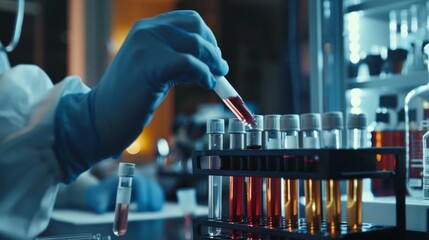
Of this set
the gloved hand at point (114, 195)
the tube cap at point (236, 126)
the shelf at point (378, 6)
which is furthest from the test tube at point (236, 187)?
the gloved hand at point (114, 195)

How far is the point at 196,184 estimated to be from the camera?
7.37 feet

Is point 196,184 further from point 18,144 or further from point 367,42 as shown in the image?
point 18,144

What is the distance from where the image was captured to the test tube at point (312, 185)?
2.52 ft

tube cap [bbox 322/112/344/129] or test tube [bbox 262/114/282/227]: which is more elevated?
tube cap [bbox 322/112/344/129]

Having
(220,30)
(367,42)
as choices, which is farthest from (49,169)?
(220,30)

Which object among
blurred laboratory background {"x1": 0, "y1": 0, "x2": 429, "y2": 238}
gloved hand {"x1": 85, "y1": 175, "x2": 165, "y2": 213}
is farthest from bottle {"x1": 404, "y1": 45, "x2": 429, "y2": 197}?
gloved hand {"x1": 85, "y1": 175, "x2": 165, "y2": 213}

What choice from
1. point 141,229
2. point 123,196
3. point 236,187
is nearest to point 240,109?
point 236,187

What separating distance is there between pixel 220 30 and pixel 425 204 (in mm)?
2758

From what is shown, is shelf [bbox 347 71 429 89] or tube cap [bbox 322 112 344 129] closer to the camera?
tube cap [bbox 322 112 344 129]

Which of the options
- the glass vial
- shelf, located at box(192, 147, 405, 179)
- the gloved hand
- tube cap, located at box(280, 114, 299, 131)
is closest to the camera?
shelf, located at box(192, 147, 405, 179)

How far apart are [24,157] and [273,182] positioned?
1.21 feet

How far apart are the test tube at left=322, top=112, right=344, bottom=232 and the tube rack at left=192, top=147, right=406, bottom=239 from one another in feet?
0.07

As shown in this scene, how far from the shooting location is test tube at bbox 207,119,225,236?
34.9 inches

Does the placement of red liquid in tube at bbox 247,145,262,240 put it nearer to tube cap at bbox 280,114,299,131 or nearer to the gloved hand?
tube cap at bbox 280,114,299,131
